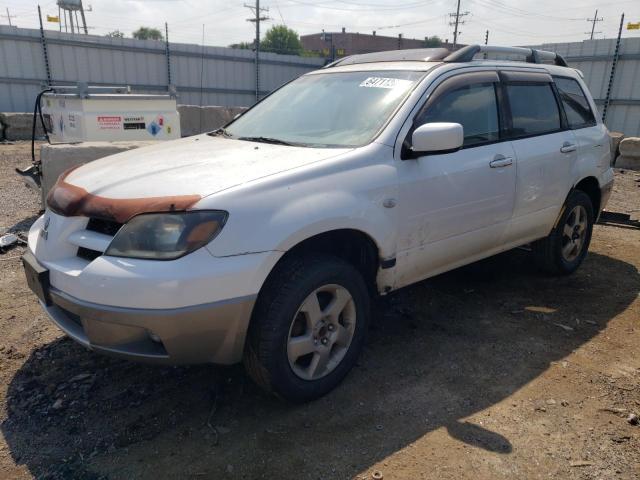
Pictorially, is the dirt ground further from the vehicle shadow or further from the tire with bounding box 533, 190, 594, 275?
the tire with bounding box 533, 190, 594, 275

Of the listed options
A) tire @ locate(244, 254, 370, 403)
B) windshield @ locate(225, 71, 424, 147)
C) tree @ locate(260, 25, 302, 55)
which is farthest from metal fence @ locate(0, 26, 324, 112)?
tree @ locate(260, 25, 302, 55)

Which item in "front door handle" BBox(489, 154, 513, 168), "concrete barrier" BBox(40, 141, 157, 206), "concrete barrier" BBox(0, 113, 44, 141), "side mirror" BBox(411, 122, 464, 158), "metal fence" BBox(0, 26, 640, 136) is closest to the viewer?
"side mirror" BBox(411, 122, 464, 158)

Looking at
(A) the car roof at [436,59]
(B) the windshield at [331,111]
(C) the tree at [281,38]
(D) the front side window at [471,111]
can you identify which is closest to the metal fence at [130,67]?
(A) the car roof at [436,59]

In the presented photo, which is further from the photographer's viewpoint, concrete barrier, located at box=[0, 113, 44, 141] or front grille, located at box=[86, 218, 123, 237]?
concrete barrier, located at box=[0, 113, 44, 141]

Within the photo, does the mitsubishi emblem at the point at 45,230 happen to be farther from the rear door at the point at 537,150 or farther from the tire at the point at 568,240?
the tire at the point at 568,240

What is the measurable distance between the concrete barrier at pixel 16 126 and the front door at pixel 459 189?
511 inches

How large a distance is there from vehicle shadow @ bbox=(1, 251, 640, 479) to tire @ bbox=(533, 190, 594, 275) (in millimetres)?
756

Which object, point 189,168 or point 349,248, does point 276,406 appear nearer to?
point 349,248

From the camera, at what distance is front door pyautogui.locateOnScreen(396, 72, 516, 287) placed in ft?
10.1

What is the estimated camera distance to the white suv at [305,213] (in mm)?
2293

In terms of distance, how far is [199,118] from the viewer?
1335 cm

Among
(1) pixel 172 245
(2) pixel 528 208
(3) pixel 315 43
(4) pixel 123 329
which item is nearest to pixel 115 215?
(1) pixel 172 245

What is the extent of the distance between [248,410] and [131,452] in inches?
24.1

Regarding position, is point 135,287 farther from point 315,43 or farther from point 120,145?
point 315,43
